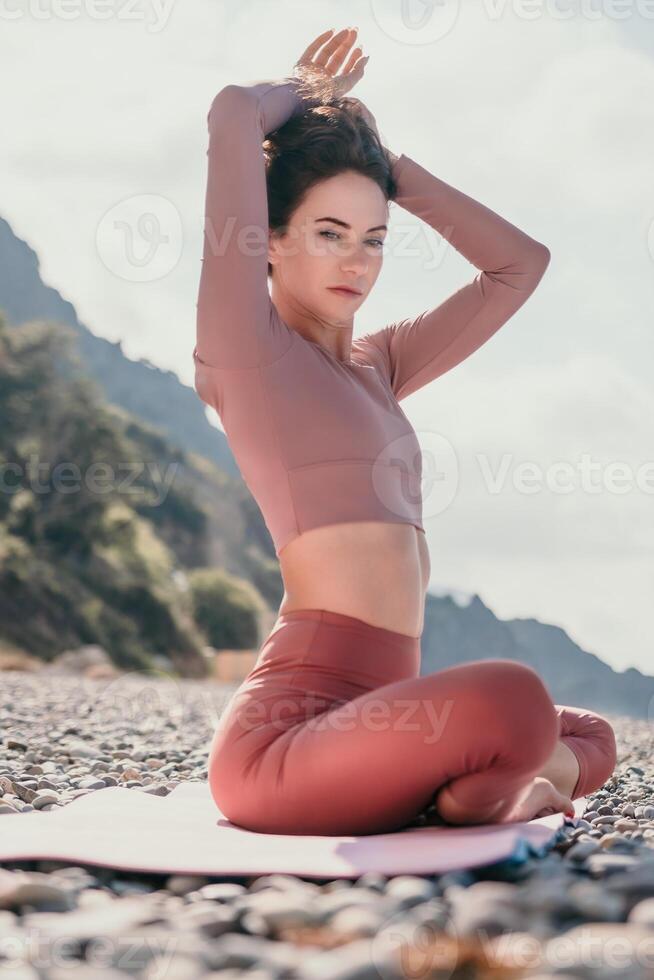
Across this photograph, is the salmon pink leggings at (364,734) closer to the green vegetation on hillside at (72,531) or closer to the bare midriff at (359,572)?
the bare midriff at (359,572)

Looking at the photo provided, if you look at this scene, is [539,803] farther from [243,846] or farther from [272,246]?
[272,246]

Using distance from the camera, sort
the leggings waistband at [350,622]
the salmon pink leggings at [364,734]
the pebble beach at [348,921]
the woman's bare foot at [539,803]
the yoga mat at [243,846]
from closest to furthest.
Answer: the pebble beach at [348,921]
the yoga mat at [243,846]
the salmon pink leggings at [364,734]
the woman's bare foot at [539,803]
the leggings waistband at [350,622]

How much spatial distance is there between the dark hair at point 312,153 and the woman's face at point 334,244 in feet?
0.10

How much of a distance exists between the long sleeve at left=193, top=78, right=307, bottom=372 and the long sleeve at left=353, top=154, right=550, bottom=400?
640 millimetres

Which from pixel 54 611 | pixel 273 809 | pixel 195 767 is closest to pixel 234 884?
pixel 273 809

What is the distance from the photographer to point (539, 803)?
262cm

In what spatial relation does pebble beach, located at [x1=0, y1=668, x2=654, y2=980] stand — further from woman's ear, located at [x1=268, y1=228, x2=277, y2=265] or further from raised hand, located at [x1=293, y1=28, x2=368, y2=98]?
raised hand, located at [x1=293, y1=28, x2=368, y2=98]

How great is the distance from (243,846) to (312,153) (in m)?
1.85

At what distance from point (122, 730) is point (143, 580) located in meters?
20.4

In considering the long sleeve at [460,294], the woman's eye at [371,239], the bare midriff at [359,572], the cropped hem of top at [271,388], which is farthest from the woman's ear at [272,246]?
the bare midriff at [359,572]

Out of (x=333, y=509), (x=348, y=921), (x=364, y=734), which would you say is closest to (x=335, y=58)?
(x=333, y=509)

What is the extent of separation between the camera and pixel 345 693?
102 inches

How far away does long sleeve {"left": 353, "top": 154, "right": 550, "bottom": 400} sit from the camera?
10.7 ft

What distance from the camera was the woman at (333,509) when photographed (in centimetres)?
229
